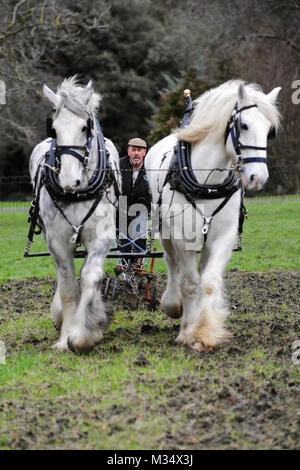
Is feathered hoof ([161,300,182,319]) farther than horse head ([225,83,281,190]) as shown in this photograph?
Yes

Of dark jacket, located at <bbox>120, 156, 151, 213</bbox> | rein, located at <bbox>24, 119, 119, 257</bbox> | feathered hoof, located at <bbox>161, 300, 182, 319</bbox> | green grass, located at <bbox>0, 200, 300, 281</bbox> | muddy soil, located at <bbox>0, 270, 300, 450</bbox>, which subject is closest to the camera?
muddy soil, located at <bbox>0, 270, 300, 450</bbox>

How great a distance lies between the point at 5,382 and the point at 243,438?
6.31 ft

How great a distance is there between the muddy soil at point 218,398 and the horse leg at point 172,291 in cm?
16

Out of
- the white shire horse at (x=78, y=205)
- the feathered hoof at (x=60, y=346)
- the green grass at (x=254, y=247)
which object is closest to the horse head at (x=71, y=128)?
the white shire horse at (x=78, y=205)

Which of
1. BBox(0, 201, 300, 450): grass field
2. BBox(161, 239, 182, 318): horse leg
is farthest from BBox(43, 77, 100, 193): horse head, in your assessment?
BBox(161, 239, 182, 318): horse leg

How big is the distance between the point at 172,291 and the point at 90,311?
1.16 m

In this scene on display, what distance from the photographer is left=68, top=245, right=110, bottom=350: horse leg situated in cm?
543

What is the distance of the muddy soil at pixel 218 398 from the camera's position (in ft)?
11.9

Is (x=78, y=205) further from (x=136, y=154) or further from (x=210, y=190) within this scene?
(x=136, y=154)

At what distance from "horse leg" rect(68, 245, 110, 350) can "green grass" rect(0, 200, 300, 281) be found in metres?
4.70

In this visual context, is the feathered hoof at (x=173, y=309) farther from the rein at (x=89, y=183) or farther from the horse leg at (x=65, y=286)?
the rein at (x=89, y=183)

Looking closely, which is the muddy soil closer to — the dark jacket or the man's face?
the dark jacket

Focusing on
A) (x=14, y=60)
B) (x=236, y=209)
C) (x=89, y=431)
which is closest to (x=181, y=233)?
(x=236, y=209)

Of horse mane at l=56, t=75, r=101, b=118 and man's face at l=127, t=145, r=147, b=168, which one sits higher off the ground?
horse mane at l=56, t=75, r=101, b=118
